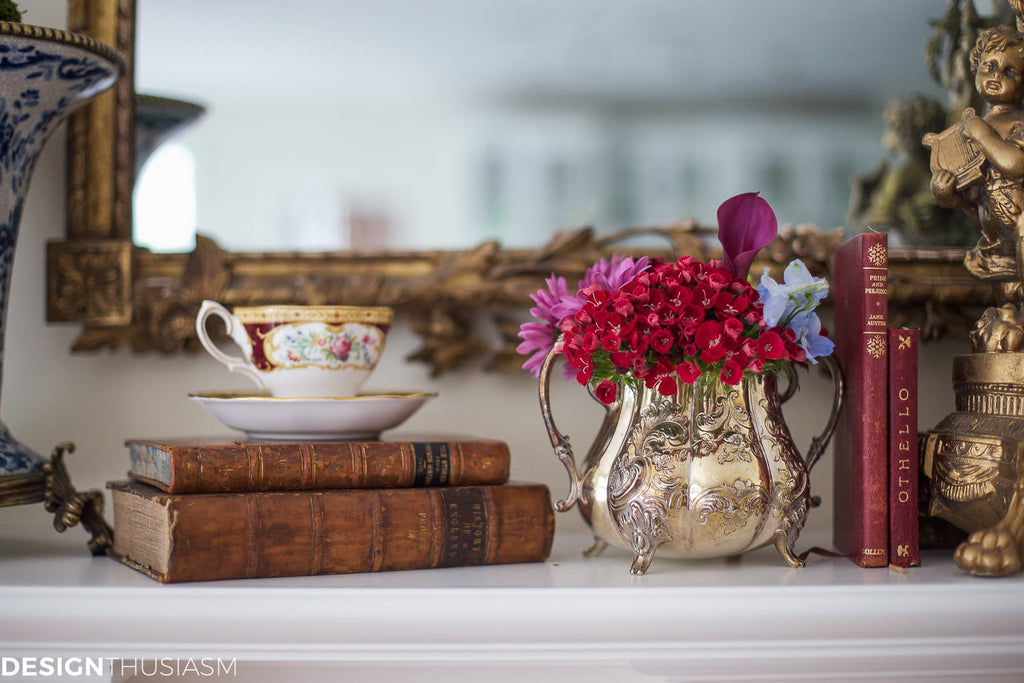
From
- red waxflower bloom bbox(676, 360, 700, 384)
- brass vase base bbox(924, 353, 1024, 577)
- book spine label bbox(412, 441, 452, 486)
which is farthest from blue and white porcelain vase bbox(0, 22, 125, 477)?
A: brass vase base bbox(924, 353, 1024, 577)

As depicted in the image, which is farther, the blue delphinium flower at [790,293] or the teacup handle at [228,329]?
the teacup handle at [228,329]

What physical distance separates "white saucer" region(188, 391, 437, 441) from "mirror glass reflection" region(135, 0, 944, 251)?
230mm

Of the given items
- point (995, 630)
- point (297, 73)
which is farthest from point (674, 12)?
point (995, 630)

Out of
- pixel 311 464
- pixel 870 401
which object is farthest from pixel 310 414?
pixel 870 401

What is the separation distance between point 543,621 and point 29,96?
22.2 inches

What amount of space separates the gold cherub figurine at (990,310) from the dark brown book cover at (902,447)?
0.16ft

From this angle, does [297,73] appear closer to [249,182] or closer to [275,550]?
[249,182]

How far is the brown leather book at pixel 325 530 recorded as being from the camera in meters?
0.65

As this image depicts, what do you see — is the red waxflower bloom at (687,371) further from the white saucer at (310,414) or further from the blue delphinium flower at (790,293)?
the white saucer at (310,414)

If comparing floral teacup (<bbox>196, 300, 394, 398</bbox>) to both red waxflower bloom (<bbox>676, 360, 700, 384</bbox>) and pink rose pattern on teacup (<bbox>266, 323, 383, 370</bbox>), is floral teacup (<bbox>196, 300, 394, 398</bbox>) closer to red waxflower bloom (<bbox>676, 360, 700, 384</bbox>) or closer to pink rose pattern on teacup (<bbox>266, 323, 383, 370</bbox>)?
pink rose pattern on teacup (<bbox>266, 323, 383, 370</bbox>)

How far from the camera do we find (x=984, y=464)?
0.72 meters

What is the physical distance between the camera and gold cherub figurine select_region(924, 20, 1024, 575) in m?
0.72

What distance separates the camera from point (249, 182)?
93 centimetres

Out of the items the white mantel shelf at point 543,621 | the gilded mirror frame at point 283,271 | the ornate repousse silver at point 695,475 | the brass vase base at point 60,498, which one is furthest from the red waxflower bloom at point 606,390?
the brass vase base at point 60,498
